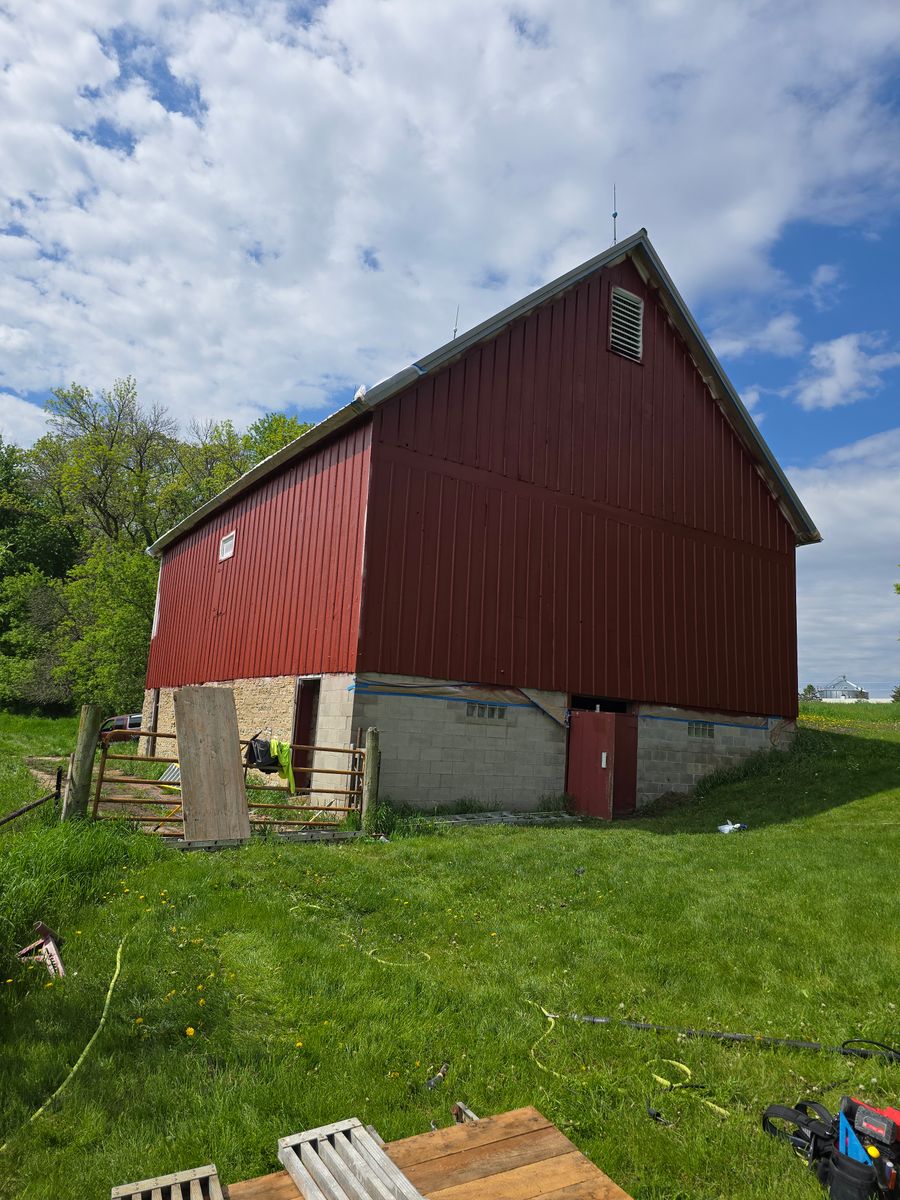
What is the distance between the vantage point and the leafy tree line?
99.1 ft

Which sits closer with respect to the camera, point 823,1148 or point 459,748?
point 823,1148

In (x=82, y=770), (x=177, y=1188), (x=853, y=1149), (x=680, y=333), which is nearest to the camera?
(x=177, y=1188)

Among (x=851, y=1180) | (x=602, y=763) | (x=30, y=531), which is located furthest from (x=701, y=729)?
(x=30, y=531)

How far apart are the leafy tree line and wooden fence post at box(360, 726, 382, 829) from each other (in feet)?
71.3

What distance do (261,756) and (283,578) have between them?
144 inches

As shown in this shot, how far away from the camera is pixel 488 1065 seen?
441cm

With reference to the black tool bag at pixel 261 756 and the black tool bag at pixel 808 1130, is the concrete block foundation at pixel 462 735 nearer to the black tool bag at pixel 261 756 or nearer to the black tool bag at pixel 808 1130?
the black tool bag at pixel 261 756

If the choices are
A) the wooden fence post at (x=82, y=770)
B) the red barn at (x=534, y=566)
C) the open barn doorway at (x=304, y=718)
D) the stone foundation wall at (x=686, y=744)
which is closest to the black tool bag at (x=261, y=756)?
the open barn doorway at (x=304, y=718)

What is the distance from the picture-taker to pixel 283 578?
51.8 feet

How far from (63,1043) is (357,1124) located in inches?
85.4

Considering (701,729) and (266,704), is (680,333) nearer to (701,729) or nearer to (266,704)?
(701,729)

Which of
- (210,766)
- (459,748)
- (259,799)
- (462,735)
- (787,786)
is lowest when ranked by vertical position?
(259,799)

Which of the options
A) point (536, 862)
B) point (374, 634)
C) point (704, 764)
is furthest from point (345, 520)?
point (704, 764)

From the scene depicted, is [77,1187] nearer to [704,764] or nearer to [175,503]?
[704,764]
